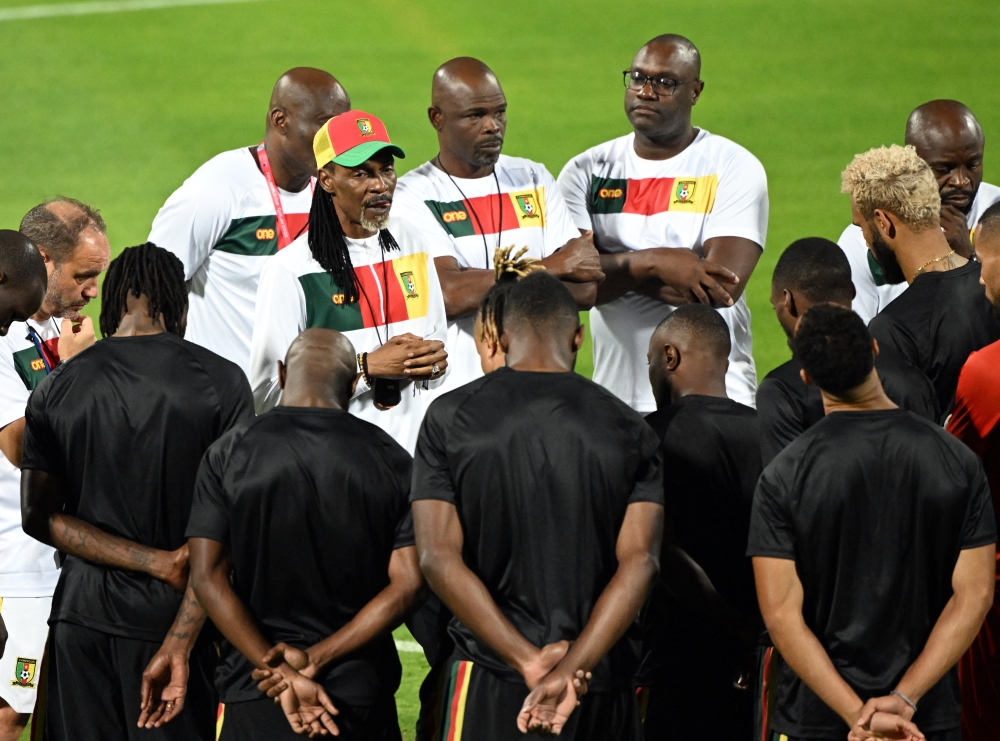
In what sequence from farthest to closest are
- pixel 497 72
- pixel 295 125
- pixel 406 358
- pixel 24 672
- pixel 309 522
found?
pixel 497 72
pixel 295 125
pixel 24 672
pixel 406 358
pixel 309 522

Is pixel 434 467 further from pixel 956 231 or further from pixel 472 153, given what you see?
pixel 956 231

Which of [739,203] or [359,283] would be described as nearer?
[359,283]

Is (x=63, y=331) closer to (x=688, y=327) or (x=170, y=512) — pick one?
(x=170, y=512)

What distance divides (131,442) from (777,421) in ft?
6.13

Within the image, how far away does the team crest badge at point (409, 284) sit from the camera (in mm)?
5004

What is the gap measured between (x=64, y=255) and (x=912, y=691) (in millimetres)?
3391

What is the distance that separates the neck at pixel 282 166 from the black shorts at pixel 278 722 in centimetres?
261

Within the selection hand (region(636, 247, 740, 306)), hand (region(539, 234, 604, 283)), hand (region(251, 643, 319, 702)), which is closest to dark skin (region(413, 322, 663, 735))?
hand (region(251, 643, 319, 702))

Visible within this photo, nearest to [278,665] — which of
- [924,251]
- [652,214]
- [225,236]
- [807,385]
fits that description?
[807,385]

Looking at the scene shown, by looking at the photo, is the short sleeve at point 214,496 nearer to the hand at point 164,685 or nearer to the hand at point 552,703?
the hand at point 164,685

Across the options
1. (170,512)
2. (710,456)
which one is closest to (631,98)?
(710,456)

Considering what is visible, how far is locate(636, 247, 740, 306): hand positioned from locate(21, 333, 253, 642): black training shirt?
2.22m

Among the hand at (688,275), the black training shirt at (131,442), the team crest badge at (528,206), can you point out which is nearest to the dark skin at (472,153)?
the team crest badge at (528,206)

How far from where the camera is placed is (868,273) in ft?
21.2
